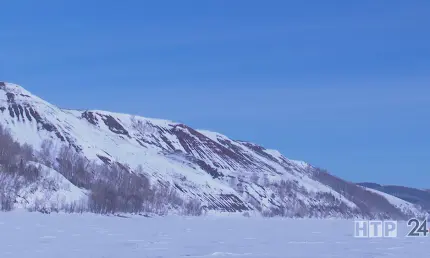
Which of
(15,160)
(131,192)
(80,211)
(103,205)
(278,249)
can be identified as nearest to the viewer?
(278,249)

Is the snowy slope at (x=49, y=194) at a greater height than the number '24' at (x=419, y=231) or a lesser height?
greater

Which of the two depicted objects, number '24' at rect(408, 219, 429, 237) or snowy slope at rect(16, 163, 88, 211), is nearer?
number '24' at rect(408, 219, 429, 237)

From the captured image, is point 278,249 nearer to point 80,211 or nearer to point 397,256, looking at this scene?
point 397,256

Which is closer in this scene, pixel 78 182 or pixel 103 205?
pixel 103 205

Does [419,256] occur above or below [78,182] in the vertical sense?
below

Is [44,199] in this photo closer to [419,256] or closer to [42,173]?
[42,173]

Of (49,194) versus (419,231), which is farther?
(49,194)

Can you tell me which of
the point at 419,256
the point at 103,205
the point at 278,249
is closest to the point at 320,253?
the point at 278,249

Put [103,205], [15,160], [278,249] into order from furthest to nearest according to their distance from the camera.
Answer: [15,160] < [103,205] < [278,249]

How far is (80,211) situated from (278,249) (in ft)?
258

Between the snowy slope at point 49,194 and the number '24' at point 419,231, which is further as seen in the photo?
the snowy slope at point 49,194

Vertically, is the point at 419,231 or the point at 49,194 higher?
the point at 49,194

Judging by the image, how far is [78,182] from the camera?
520 feet

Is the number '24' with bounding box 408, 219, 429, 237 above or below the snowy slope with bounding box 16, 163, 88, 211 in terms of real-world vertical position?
below
